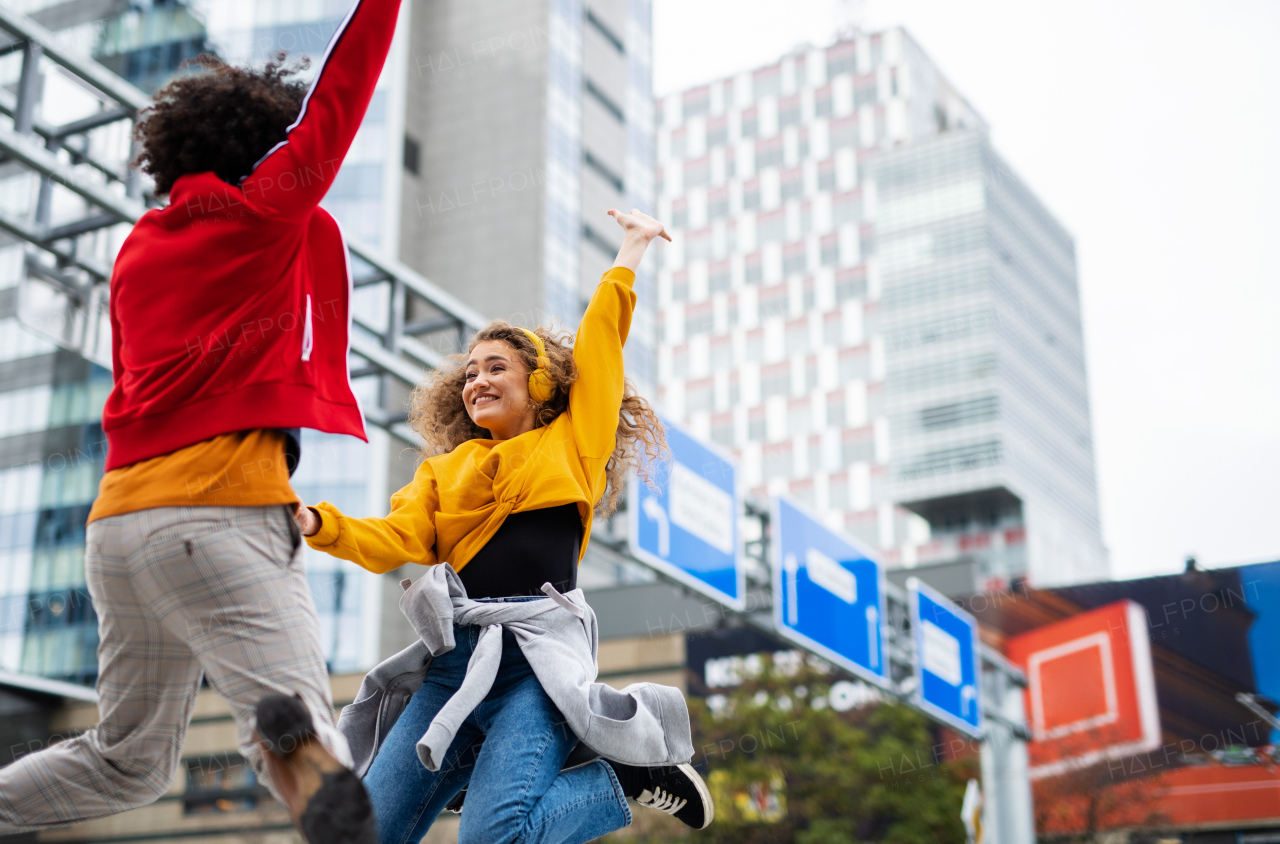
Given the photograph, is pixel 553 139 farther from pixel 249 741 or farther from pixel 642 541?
pixel 249 741

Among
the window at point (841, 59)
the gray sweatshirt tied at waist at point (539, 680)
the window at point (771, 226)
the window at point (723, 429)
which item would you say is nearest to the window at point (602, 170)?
the window at point (723, 429)

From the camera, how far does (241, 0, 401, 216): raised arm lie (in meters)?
2.40

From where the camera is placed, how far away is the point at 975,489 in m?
68.5

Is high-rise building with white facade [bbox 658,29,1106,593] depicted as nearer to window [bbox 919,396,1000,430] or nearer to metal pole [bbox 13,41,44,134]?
window [bbox 919,396,1000,430]

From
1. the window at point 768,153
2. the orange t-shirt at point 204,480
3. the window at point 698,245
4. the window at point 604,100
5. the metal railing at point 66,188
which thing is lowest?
the orange t-shirt at point 204,480

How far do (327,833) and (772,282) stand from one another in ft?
258

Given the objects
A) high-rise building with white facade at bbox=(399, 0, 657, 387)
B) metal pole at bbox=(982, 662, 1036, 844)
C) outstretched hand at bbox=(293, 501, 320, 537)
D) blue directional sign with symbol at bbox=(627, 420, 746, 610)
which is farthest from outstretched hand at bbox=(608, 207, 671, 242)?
high-rise building with white facade at bbox=(399, 0, 657, 387)

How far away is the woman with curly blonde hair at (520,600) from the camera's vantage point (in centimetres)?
285

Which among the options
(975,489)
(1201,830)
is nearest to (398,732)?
(1201,830)

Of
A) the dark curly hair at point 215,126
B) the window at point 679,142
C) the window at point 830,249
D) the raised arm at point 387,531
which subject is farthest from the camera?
the window at point 679,142

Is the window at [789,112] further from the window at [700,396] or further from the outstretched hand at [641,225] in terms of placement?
the outstretched hand at [641,225]

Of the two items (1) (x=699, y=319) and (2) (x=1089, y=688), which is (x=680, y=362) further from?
(2) (x=1089, y=688)

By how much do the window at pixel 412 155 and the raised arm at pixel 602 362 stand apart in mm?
41543

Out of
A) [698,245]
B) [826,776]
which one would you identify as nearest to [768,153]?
[698,245]
